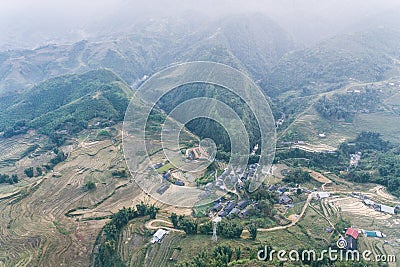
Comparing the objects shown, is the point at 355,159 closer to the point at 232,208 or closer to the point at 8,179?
the point at 232,208

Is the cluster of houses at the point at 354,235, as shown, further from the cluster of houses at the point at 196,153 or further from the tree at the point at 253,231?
the cluster of houses at the point at 196,153

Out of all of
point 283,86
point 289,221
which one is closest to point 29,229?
point 289,221

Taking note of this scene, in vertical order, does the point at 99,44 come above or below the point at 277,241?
above

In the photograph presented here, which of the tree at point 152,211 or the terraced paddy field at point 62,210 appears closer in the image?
the terraced paddy field at point 62,210

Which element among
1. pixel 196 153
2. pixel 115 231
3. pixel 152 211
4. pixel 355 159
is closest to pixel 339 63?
pixel 355 159

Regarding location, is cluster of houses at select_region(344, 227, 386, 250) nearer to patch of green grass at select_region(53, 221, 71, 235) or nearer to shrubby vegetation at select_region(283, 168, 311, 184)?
shrubby vegetation at select_region(283, 168, 311, 184)

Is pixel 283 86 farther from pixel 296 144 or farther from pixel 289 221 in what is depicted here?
pixel 289 221

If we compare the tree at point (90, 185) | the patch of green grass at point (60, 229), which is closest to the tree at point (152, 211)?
the patch of green grass at point (60, 229)
